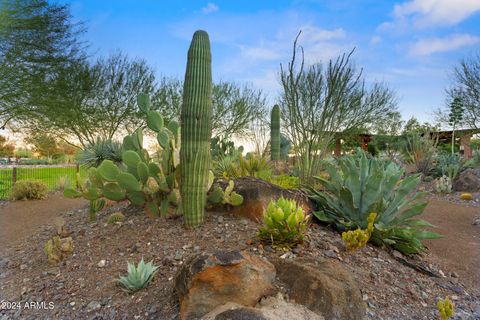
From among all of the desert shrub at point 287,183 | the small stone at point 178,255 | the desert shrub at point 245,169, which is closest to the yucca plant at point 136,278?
the small stone at point 178,255

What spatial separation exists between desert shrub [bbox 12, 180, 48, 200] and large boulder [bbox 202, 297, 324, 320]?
30.7ft

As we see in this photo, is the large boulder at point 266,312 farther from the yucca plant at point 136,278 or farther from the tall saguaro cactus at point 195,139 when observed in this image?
the tall saguaro cactus at point 195,139

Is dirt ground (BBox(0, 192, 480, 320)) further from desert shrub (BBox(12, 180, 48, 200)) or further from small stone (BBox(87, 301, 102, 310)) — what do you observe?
desert shrub (BBox(12, 180, 48, 200))

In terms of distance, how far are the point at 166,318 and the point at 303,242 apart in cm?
155

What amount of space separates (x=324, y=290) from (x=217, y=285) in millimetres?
812

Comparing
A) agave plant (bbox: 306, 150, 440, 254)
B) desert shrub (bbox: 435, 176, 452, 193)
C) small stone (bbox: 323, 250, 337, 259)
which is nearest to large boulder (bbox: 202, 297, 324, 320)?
small stone (bbox: 323, 250, 337, 259)

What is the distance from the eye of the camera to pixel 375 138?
2895 centimetres

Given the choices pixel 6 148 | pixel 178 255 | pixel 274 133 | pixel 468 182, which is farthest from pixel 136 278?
pixel 6 148

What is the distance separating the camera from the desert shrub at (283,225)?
134 inches

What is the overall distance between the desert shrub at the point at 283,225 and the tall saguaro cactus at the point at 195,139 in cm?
95

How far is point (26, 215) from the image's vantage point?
8.04 meters

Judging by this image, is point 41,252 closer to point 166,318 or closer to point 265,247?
point 166,318

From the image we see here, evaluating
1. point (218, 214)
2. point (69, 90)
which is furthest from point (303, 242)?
point (69, 90)

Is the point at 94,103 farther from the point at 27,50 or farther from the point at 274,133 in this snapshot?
the point at 274,133
